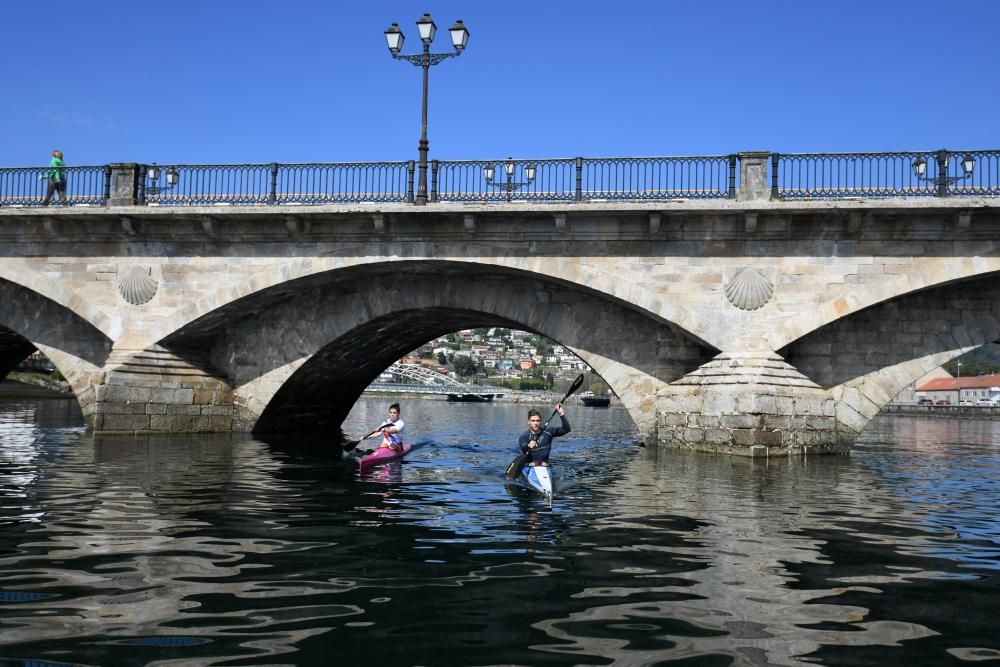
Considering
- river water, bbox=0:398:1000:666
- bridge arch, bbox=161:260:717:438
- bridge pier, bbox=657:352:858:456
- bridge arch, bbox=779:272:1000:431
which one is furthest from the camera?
bridge arch, bbox=161:260:717:438

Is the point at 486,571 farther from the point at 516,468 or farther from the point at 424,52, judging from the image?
the point at 424,52

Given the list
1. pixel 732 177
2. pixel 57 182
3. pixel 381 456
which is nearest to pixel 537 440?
pixel 381 456

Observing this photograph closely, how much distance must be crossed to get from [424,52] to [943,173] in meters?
10.1

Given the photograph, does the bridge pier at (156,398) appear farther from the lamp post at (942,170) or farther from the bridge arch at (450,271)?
the lamp post at (942,170)

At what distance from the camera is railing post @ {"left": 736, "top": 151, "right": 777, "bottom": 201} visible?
16.0 meters

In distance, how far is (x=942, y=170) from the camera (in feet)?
50.9

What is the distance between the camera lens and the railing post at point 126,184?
1858 centimetres

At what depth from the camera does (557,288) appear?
18.2 metres

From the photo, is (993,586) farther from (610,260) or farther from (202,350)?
(202,350)

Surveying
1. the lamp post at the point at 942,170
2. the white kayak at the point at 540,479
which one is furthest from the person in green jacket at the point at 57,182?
the lamp post at the point at 942,170

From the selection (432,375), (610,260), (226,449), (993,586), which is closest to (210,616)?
(993,586)

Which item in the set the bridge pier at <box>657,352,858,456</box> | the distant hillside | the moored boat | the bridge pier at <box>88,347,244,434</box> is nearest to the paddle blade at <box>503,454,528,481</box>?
the bridge pier at <box>657,352,858,456</box>

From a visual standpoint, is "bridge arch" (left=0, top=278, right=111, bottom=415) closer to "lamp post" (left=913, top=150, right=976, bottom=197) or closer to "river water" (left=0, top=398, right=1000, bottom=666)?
"river water" (left=0, top=398, right=1000, bottom=666)

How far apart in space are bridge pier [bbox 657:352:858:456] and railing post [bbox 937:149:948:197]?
411 cm
